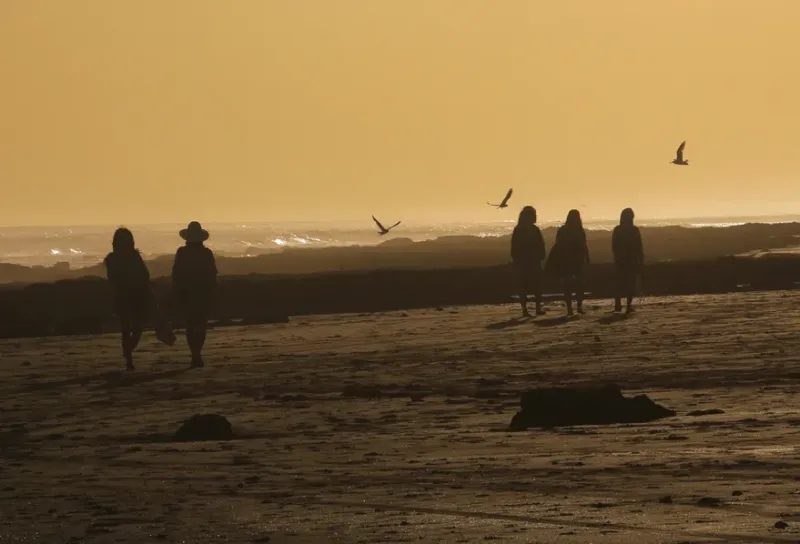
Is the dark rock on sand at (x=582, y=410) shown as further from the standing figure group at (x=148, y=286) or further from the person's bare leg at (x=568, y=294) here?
the person's bare leg at (x=568, y=294)

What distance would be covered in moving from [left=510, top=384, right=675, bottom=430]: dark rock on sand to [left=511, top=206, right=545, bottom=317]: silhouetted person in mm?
14881

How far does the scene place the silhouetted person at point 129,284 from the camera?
22.9m

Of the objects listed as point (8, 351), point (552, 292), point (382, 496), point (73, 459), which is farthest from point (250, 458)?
point (552, 292)

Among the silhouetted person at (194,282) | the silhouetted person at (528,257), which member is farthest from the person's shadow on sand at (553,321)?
the silhouetted person at (194,282)

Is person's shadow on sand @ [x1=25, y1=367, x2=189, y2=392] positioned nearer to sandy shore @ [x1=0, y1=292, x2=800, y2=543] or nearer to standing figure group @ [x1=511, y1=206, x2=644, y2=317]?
sandy shore @ [x1=0, y1=292, x2=800, y2=543]

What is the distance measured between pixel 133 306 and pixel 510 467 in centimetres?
A: 1142

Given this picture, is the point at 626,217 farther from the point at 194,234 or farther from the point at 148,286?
the point at 148,286

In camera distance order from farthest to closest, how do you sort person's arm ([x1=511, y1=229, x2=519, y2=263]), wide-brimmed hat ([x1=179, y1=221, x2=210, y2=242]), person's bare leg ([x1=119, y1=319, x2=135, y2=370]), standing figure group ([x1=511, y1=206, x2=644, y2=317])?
person's arm ([x1=511, y1=229, x2=519, y2=263])
standing figure group ([x1=511, y1=206, x2=644, y2=317])
wide-brimmed hat ([x1=179, y1=221, x2=210, y2=242])
person's bare leg ([x1=119, y1=319, x2=135, y2=370])

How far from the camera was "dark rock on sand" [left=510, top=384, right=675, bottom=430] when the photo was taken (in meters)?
14.8

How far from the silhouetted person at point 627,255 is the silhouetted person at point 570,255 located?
60 cm

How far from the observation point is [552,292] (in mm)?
38188

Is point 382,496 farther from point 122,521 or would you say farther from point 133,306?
point 133,306

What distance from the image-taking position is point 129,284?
23.0 metres

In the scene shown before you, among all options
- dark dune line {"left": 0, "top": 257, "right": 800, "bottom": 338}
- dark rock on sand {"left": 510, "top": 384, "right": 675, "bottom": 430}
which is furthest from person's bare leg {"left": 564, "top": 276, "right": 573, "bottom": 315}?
dark rock on sand {"left": 510, "top": 384, "right": 675, "bottom": 430}
